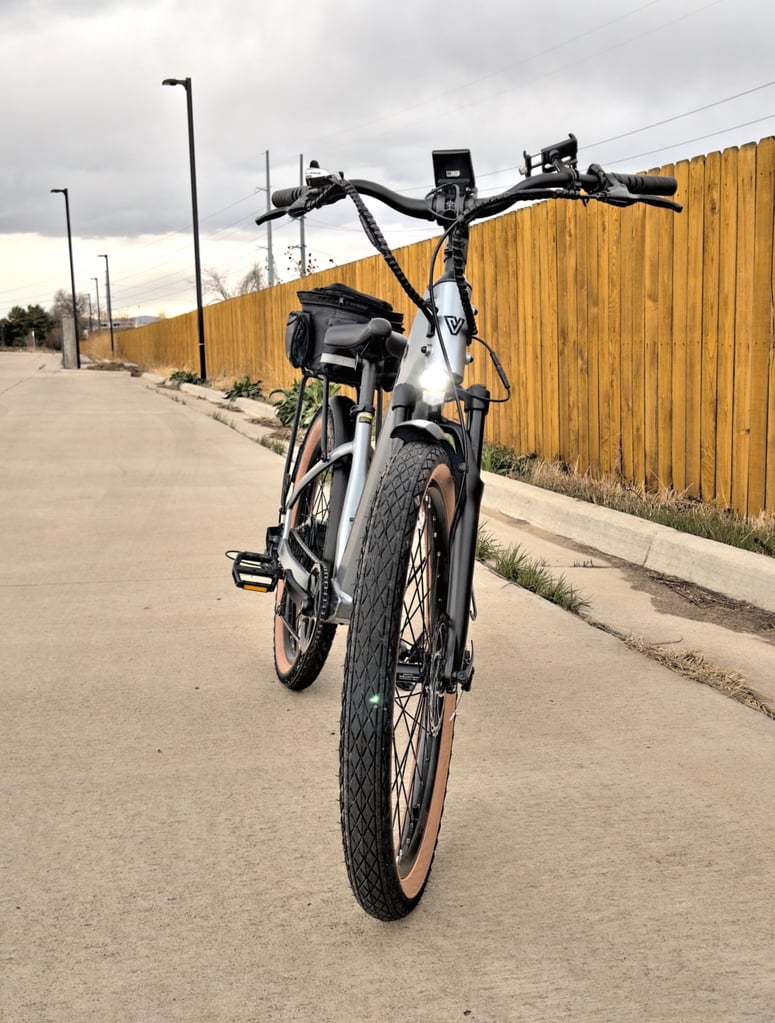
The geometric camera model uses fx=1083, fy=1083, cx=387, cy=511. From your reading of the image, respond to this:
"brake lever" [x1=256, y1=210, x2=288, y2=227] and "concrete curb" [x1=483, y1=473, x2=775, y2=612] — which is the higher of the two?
"brake lever" [x1=256, y1=210, x2=288, y2=227]

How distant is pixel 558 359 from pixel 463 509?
5.76 metres

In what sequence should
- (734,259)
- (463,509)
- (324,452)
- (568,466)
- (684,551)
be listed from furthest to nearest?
(568,466) < (734,259) < (684,551) < (324,452) < (463,509)

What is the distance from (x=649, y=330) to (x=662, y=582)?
81.0 inches

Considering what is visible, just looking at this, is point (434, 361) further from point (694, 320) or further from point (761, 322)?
point (694, 320)

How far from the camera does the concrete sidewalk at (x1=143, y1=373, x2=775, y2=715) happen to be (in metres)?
4.17

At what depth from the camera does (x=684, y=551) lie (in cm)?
535

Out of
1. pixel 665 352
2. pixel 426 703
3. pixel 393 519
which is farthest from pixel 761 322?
pixel 393 519

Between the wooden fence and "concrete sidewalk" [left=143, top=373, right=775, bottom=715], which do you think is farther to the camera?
the wooden fence

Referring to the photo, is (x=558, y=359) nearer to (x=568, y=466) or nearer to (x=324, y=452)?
(x=568, y=466)

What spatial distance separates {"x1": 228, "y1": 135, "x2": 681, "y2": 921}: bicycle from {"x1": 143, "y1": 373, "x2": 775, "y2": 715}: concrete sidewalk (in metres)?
1.39

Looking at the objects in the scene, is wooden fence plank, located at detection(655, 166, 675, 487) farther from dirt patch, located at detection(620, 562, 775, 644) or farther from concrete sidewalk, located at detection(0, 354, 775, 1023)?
concrete sidewalk, located at detection(0, 354, 775, 1023)

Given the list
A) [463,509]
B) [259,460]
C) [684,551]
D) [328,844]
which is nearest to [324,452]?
[463,509]

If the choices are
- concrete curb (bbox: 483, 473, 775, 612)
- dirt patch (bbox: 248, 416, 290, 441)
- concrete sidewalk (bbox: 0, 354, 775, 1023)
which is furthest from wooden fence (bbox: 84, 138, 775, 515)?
dirt patch (bbox: 248, 416, 290, 441)

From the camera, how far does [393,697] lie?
211cm
